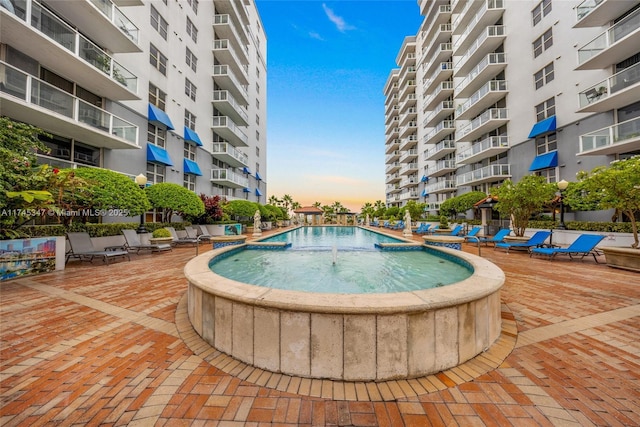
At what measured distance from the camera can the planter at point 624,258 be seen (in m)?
7.74

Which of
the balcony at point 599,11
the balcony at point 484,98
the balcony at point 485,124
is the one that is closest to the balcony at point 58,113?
the balcony at point 599,11

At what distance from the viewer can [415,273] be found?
7180 mm

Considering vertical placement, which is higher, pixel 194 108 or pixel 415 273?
pixel 194 108

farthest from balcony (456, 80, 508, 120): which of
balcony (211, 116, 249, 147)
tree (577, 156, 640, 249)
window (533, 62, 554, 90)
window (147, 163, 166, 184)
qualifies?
window (147, 163, 166, 184)

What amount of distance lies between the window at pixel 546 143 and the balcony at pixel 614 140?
355 centimetres

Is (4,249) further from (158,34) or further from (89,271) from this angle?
(158,34)

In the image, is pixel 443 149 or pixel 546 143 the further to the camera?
pixel 443 149

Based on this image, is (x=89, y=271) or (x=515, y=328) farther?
(x=89, y=271)

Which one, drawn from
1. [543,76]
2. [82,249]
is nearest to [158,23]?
[82,249]

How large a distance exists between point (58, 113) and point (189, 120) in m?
11.9

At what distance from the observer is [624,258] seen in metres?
8.03

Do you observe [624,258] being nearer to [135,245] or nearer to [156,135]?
[135,245]

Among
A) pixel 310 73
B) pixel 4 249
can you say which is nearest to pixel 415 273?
pixel 4 249

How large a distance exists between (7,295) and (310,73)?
43.3 m
